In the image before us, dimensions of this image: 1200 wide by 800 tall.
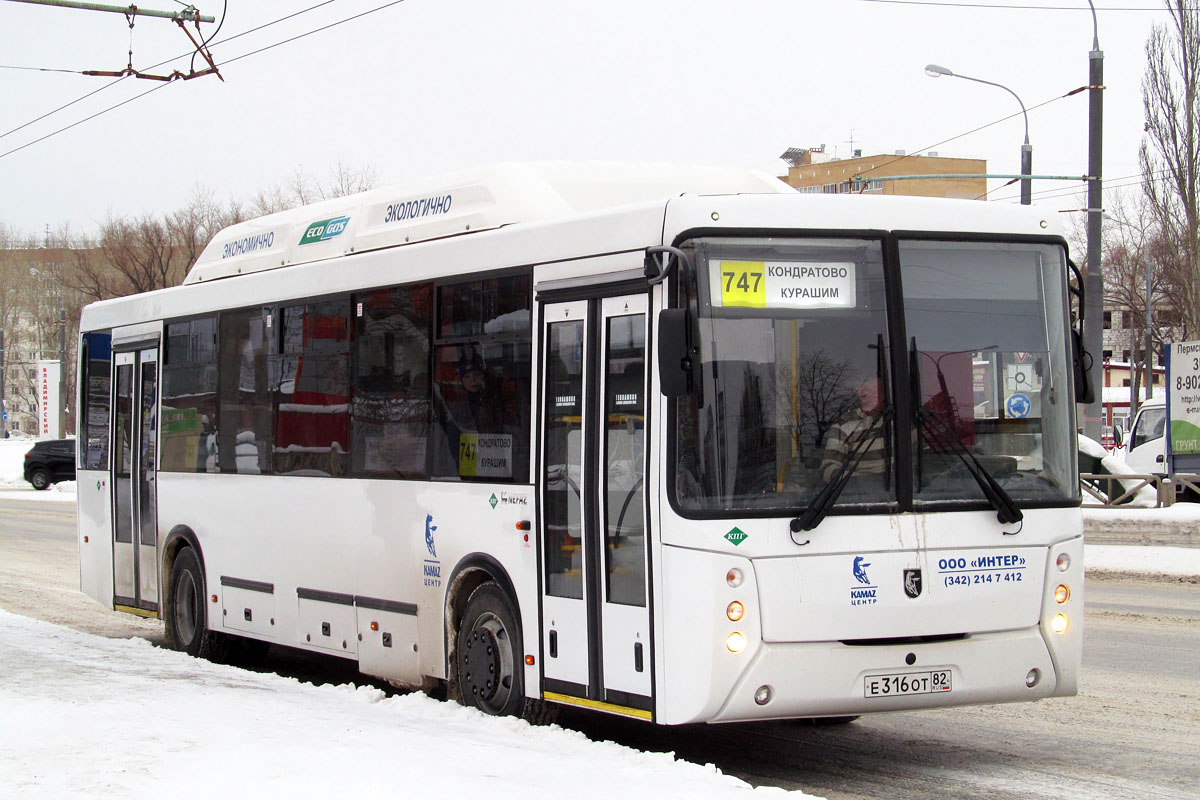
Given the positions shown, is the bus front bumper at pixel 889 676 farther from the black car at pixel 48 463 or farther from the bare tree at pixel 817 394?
the black car at pixel 48 463

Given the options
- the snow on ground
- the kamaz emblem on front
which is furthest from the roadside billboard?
the snow on ground

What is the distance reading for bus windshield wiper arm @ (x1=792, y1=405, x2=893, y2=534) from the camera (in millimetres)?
7133

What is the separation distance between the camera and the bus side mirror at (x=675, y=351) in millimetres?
6988

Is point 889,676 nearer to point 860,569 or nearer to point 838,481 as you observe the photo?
point 860,569

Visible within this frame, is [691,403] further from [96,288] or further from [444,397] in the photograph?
[96,288]

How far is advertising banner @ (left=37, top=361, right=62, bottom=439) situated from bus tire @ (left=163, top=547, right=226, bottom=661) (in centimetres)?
4292

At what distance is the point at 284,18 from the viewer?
18016 mm

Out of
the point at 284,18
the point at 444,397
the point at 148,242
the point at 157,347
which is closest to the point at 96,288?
the point at 148,242

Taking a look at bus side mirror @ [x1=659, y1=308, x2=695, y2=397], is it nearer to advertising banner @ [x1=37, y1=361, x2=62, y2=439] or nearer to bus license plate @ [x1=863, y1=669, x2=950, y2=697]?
bus license plate @ [x1=863, y1=669, x2=950, y2=697]

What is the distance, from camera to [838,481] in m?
7.23

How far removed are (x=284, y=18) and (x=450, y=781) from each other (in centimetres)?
1362

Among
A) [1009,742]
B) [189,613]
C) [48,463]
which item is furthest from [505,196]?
[48,463]

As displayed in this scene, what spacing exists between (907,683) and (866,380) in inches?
58.6

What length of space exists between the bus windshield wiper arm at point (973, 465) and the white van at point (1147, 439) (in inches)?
985
